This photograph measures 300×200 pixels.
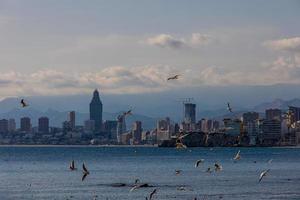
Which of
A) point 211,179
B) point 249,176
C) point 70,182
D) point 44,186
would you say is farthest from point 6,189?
point 249,176

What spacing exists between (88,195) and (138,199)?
6441 millimetres

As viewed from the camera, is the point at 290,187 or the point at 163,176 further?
the point at 163,176

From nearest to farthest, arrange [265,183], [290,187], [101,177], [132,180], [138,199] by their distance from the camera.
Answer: [138,199], [290,187], [265,183], [132,180], [101,177]

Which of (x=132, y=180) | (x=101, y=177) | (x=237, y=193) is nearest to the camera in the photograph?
(x=237, y=193)

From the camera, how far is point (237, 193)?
80375 millimetres

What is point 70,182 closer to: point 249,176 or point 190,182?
point 190,182

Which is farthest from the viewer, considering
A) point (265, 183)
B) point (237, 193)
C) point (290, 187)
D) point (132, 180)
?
point (132, 180)

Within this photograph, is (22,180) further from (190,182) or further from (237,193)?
(237,193)

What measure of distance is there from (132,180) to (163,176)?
8748mm

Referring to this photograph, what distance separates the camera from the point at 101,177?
110375 millimetres

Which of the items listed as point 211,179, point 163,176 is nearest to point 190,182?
point 211,179

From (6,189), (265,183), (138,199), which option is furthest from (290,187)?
(6,189)

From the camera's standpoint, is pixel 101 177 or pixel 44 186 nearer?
pixel 44 186

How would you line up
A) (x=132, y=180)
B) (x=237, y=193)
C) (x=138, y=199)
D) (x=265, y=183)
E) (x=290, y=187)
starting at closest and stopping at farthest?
(x=138, y=199), (x=237, y=193), (x=290, y=187), (x=265, y=183), (x=132, y=180)
